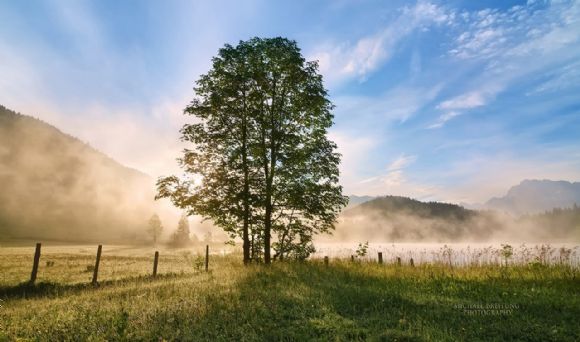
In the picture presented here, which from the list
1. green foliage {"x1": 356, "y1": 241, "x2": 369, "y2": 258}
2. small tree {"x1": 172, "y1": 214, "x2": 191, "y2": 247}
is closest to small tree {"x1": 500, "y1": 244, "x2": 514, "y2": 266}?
green foliage {"x1": 356, "y1": 241, "x2": 369, "y2": 258}

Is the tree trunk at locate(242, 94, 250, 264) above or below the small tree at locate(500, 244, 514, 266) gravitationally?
above

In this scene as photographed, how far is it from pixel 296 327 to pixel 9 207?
250259 millimetres

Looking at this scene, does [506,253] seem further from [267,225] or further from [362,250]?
[267,225]

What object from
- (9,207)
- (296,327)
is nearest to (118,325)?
(296,327)

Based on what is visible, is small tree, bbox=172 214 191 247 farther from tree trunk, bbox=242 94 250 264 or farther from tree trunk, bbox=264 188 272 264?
tree trunk, bbox=264 188 272 264

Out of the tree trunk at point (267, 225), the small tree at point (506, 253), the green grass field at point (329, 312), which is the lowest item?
the green grass field at point (329, 312)

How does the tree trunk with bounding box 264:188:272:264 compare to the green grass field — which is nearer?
the green grass field

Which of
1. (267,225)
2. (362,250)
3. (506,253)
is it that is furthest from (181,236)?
(506,253)

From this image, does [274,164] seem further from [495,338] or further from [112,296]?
Result: [495,338]

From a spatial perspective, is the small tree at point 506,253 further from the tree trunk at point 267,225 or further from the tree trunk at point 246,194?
the tree trunk at point 246,194

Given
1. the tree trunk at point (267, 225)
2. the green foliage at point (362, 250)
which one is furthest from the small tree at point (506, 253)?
the tree trunk at point (267, 225)

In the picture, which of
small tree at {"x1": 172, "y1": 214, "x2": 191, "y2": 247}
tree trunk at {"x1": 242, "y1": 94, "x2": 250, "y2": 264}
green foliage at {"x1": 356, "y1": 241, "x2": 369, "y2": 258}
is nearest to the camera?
tree trunk at {"x1": 242, "y1": 94, "x2": 250, "y2": 264}

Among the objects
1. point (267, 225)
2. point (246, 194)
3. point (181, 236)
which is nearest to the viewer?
point (246, 194)

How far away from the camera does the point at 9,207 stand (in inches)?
7628
